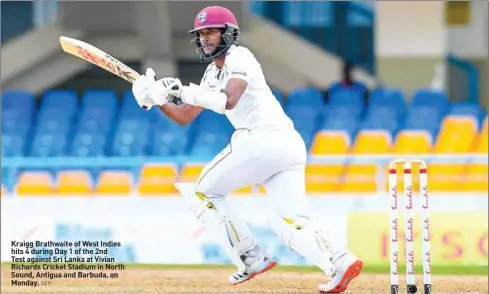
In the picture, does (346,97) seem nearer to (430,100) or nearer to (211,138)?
(430,100)

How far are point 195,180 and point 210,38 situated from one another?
456 centimetres

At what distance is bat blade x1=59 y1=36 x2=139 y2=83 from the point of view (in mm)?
6758

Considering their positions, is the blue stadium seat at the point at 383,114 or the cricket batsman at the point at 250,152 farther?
the blue stadium seat at the point at 383,114

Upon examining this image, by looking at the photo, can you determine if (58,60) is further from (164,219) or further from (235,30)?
(235,30)

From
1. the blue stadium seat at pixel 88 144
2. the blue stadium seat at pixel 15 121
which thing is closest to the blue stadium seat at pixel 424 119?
the blue stadium seat at pixel 88 144

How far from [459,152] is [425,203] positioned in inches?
244

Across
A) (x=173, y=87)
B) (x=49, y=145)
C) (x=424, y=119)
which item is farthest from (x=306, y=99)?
(x=173, y=87)

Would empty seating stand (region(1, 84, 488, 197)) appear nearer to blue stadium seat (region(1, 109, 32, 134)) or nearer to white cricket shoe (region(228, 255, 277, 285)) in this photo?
blue stadium seat (region(1, 109, 32, 134))

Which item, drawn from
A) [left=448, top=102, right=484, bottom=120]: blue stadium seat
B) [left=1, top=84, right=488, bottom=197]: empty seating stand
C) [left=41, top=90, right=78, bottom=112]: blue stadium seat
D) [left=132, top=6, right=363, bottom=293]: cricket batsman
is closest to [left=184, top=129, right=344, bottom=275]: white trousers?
[left=132, top=6, right=363, bottom=293]: cricket batsman

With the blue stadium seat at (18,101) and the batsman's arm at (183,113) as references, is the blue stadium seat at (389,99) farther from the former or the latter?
the batsman's arm at (183,113)

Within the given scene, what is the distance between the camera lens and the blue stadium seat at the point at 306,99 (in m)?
13.7

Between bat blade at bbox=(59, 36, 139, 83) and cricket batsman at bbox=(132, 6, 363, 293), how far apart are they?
17cm

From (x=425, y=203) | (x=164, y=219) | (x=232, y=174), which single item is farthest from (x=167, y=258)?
(x=425, y=203)

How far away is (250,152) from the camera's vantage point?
21.7ft
